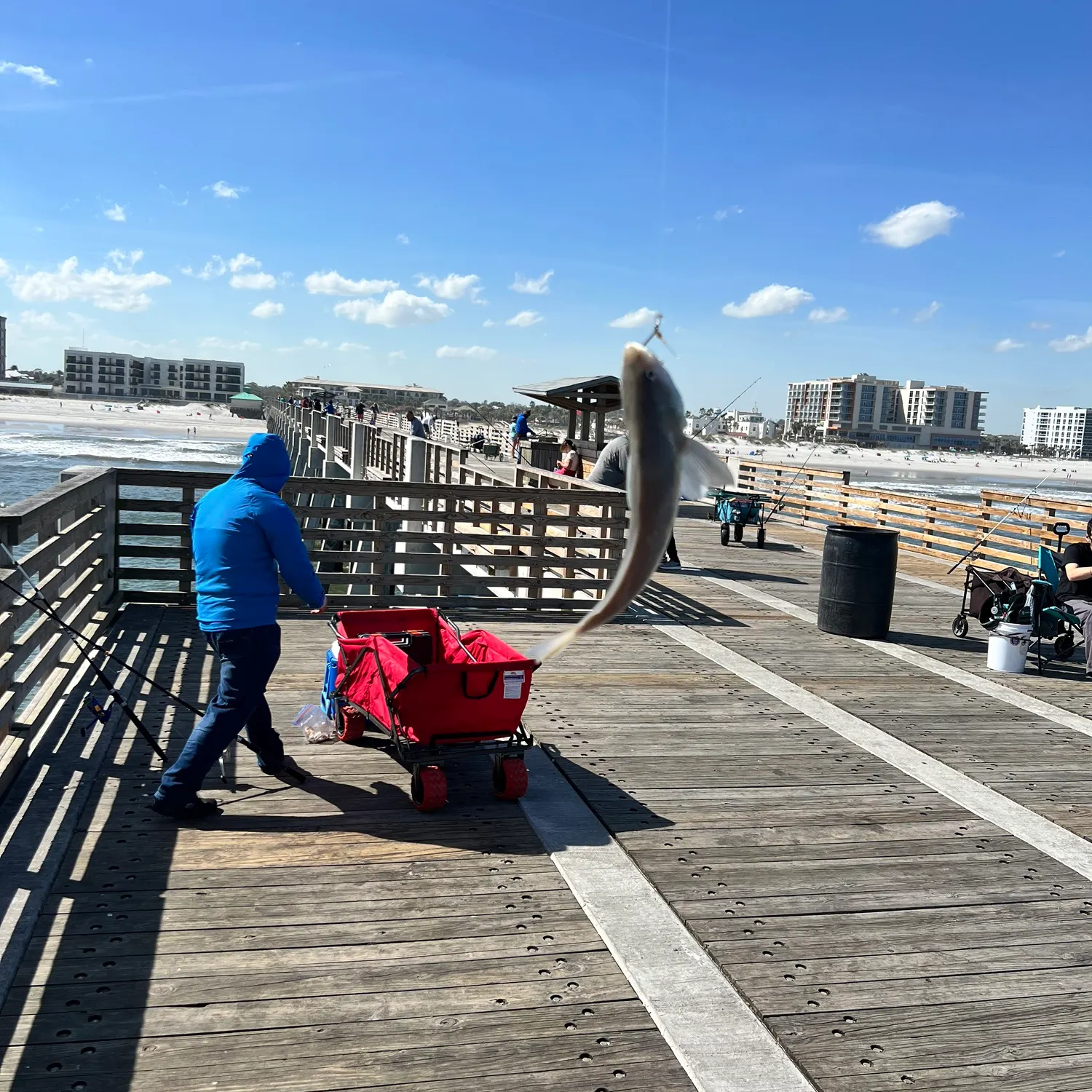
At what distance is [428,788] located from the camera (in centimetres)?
496

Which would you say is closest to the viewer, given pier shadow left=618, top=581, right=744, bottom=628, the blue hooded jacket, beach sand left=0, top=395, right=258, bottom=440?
the blue hooded jacket

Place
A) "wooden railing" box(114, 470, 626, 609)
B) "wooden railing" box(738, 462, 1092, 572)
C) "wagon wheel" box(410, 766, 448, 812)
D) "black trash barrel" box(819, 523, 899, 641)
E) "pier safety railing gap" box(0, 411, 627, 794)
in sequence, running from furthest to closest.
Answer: "wooden railing" box(738, 462, 1092, 572) → "black trash barrel" box(819, 523, 899, 641) → "wooden railing" box(114, 470, 626, 609) → "pier safety railing gap" box(0, 411, 627, 794) → "wagon wheel" box(410, 766, 448, 812)

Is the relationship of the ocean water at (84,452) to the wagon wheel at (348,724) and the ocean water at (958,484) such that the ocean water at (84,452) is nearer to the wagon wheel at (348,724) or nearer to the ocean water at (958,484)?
the wagon wheel at (348,724)

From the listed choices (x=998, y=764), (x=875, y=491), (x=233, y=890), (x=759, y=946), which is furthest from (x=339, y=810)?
(x=875, y=491)

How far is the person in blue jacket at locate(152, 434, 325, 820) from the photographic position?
4.74m

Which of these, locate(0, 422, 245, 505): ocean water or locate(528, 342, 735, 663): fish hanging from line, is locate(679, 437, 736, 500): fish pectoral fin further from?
locate(0, 422, 245, 505): ocean water

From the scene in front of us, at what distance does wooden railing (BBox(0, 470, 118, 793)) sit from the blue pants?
87 cm


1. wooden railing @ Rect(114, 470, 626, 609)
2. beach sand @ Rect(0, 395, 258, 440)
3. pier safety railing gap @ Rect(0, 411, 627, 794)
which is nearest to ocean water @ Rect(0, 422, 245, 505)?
beach sand @ Rect(0, 395, 258, 440)

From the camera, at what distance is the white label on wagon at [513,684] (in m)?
5.09

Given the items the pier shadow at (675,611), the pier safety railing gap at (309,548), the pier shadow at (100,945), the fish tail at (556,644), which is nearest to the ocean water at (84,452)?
the pier safety railing gap at (309,548)

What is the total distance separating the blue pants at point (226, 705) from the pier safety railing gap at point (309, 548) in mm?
891

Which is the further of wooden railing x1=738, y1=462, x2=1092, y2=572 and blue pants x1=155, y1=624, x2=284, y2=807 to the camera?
wooden railing x1=738, y1=462, x2=1092, y2=572

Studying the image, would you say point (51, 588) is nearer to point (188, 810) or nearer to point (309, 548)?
point (188, 810)

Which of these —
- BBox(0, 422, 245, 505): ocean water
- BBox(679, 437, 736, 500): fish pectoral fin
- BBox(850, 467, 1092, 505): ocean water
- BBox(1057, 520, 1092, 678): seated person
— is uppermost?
BBox(679, 437, 736, 500): fish pectoral fin
